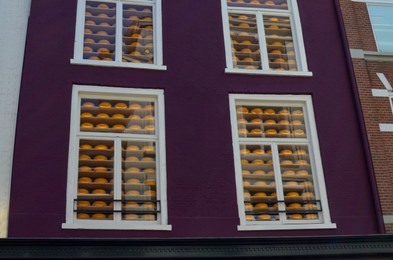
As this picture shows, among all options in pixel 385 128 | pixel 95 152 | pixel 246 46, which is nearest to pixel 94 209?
pixel 95 152

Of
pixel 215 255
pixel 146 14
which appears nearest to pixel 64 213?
pixel 215 255

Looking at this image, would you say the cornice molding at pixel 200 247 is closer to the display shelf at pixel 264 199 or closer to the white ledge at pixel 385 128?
the display shelf at pixel 264 199

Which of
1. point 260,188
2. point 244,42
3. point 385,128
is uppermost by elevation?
point 244,42

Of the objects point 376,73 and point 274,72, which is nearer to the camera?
point 274,72

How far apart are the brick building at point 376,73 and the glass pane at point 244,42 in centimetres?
214

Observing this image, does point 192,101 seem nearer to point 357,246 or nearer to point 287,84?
point 287,84

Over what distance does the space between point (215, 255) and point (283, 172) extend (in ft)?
8.17

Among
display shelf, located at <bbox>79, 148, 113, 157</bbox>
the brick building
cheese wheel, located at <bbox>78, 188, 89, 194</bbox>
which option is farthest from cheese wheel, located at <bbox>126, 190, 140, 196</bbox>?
the brick building

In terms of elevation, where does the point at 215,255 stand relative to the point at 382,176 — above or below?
below

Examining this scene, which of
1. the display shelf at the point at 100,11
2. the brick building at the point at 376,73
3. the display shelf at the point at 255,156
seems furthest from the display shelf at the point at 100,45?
the brick building at the point at 376,73

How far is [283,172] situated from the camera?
1110cm

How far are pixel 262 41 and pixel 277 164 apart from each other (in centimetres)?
294

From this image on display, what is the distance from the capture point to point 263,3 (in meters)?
12.8

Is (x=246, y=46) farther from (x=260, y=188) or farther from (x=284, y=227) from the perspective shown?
(x=284, y=227)
